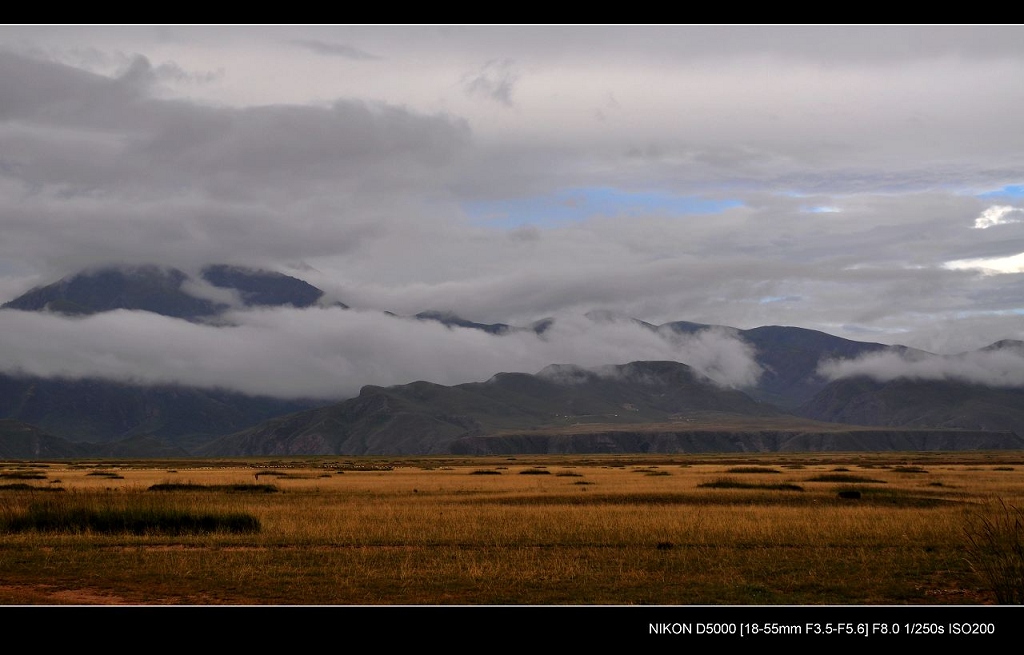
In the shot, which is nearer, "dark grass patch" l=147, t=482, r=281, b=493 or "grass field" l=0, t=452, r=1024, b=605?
"grass field" l=0, t=452, r=1024, b=605

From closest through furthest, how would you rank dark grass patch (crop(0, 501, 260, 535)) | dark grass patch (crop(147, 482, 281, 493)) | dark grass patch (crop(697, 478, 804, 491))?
dark grass patch (crop(0, 501, 260, 535))
dark grass patch (crop(697, 478, 804, 491))
dark grass patch (crop(147, 482, 281, 493))

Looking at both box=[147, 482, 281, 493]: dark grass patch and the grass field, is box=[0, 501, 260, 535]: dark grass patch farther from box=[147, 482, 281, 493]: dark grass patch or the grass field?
box=[147, 482, 281, 493]: dark grass patch

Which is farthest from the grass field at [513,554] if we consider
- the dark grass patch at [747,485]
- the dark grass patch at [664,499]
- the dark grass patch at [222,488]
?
the dark grass patch at [222,488]

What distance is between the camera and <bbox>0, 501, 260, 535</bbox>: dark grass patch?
33000 millimetres

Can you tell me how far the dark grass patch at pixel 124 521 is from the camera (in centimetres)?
3300

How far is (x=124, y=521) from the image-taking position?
3344 centimetres

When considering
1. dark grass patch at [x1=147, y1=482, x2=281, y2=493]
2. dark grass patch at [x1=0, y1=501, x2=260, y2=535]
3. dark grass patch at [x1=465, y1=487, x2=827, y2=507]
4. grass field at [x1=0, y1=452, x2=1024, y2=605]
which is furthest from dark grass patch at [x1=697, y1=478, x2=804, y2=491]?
dark grass patch at [x1=0, y1=501, x2=260, y2=535]

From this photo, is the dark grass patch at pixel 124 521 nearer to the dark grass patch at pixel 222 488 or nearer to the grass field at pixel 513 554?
the grass field at pixel 513 554

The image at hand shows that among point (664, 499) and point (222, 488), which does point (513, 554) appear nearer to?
point (664, 499)

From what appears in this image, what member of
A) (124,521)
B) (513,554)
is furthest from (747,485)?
(124,521)
